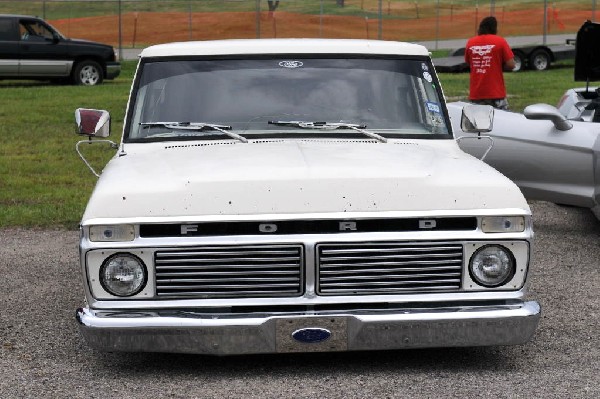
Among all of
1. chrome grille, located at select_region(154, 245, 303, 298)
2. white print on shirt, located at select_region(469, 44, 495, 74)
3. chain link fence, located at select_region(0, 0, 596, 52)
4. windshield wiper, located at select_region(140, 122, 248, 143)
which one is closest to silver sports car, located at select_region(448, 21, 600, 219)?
windshield wiper, located at select_region(140, 122, 248, 143)

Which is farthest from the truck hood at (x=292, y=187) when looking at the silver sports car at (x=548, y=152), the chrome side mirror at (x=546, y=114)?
the silver sports car at (x=548, y=152)

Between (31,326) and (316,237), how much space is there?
89.9 inches

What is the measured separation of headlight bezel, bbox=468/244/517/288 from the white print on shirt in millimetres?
8010

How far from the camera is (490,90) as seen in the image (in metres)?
14.0

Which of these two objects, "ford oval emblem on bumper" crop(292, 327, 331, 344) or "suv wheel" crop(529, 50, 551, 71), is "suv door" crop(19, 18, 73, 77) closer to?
"suv wheel" crop(529, 50, 551, 71)

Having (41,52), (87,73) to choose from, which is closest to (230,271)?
(41,52)

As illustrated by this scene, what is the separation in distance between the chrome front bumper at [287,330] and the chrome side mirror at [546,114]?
3766 millimetres

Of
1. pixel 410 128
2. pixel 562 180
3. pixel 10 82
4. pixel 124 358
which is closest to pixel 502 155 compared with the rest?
pixel 562 180

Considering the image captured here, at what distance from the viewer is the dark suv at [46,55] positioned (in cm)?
2941

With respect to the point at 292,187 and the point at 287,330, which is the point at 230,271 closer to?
the point at 287,330

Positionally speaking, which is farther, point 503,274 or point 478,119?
point 478,119

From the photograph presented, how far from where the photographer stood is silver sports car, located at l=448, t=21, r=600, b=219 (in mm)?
9984

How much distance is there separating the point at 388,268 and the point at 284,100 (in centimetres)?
157

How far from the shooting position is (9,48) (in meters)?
29.2
